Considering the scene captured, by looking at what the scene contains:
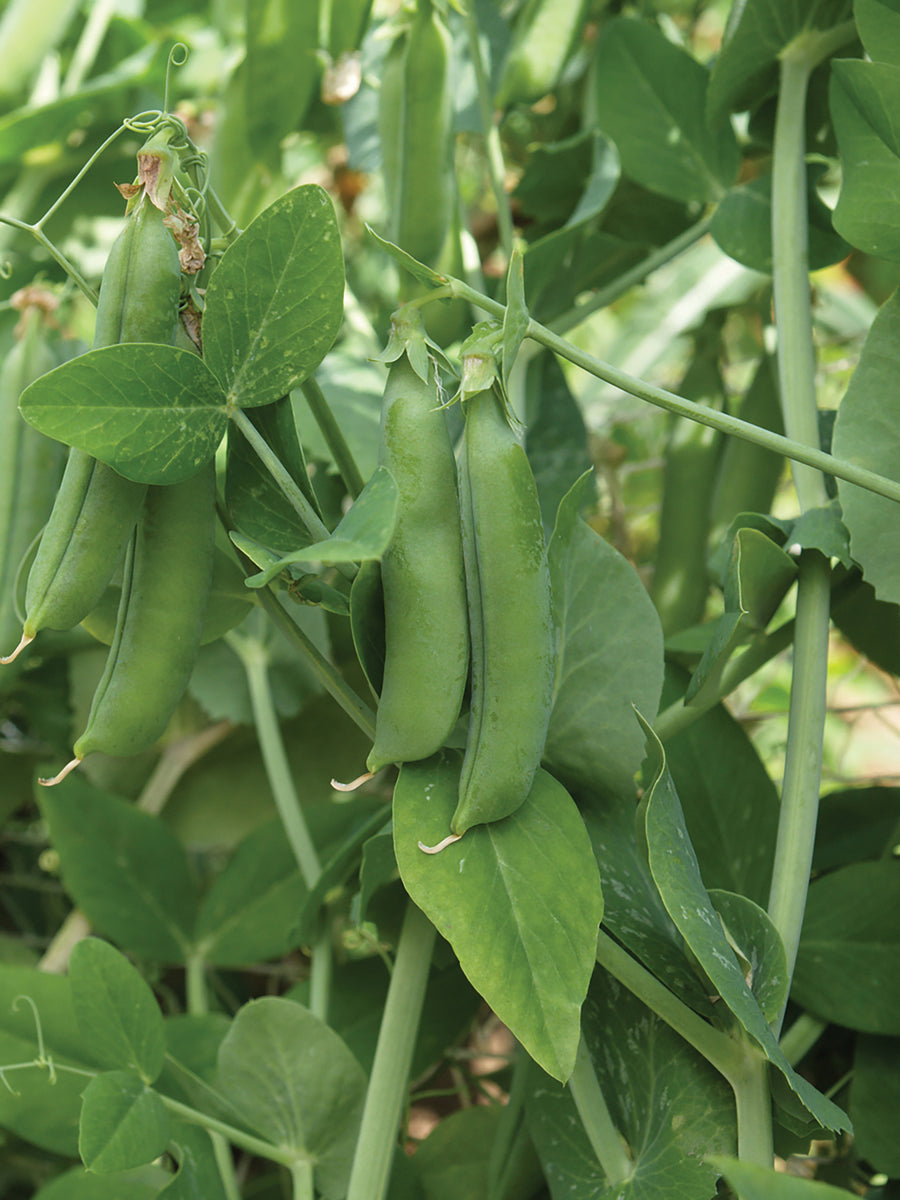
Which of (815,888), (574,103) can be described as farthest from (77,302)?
(815,888)

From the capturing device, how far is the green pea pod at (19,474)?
428 mm

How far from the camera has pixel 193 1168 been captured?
1.21ft

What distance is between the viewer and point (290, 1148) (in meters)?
0.40

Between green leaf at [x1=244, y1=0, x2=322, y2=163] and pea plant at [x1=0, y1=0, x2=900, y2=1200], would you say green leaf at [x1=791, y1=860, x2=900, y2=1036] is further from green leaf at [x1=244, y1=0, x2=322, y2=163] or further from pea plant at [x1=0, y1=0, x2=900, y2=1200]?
green leaf at [x1=244, y1=0, x2=322, y2=163]

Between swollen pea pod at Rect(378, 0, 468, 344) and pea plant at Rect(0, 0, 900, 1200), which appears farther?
swollen pea pod at Rect(378, 0, 468, 344)

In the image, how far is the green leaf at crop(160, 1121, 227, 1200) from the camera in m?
0.36

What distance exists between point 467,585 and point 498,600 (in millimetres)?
13

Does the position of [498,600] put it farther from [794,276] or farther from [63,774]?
[794,276]

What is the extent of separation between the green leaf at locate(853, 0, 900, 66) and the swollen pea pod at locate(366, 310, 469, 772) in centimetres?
22

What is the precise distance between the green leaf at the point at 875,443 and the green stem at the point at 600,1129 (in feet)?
0.66

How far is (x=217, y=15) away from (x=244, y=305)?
0.58m

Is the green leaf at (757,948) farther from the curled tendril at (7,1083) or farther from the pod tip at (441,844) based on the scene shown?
the curled tendril at (7,1083)

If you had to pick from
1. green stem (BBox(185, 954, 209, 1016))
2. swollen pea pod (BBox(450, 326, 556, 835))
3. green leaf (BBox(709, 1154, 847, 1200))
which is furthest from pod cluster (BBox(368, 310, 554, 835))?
green stem (BBox(185, 954, 209, 1016))

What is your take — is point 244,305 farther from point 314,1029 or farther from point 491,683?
point 314,1029
